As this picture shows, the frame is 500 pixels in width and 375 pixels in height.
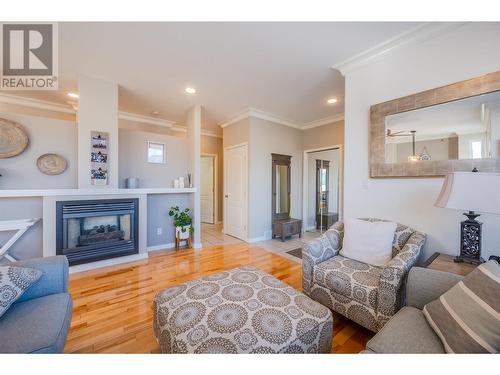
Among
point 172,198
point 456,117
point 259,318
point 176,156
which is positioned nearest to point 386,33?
point 456,117

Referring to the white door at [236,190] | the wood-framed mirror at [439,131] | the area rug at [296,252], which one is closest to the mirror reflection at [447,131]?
the wood-framed mirror at [439,131]

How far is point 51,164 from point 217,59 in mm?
2750

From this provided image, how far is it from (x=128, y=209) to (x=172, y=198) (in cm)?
86

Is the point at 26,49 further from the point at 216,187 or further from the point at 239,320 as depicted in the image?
the point at 216,187

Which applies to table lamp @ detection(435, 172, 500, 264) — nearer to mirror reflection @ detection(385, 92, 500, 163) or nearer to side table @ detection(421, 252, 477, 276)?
side table @ detection(421, 252, 477, 276)

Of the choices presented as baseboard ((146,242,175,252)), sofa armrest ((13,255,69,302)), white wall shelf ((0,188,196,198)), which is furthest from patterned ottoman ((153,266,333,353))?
baseboard ((146,242,175,252))

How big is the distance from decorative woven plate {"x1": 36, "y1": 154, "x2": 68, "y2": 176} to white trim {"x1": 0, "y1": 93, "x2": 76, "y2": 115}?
1.47m

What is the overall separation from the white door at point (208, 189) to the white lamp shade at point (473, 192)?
514 centimetres

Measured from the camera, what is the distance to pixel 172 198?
372 cm

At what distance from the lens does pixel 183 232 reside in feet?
11.6

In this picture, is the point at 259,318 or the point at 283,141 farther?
the point at 283,141

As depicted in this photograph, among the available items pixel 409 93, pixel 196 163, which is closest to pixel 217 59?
pixel 196 163

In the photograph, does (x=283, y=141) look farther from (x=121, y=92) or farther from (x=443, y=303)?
(x=443, y=303)

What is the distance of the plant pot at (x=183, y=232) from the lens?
138 inches
